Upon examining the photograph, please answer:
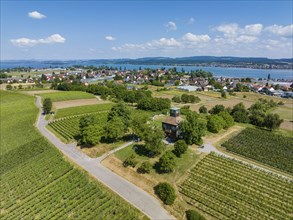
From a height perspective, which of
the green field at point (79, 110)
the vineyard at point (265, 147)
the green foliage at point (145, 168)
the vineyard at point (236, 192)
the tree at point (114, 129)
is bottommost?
the vineyard at point (236, 192)

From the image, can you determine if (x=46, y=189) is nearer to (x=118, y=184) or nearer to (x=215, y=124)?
(x=118, y=184)

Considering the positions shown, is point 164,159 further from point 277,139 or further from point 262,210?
point 277,139

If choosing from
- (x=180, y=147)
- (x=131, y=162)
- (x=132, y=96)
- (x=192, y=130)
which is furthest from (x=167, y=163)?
(x=132, y=96)

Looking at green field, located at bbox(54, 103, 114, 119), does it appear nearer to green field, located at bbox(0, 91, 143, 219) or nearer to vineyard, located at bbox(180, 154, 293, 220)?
green field, located at bbox(0, 91, 143, 219)

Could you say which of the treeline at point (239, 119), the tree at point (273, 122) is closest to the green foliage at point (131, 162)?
the treeline at point (239, 119)

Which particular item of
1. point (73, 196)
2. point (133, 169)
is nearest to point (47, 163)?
point (73, 196)

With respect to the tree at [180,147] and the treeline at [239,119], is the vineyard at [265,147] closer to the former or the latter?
the treeline at [239,119]
